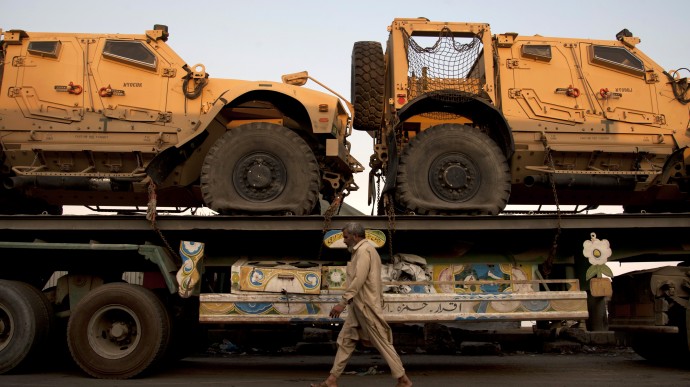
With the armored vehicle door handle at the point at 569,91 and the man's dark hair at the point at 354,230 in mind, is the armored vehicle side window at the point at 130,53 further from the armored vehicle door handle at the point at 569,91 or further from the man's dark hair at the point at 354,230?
the armored vehicle door handle at the point at 569,91

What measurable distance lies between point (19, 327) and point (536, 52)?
6654 mm

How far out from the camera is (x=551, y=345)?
12727 mm

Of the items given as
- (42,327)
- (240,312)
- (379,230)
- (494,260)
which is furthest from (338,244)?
(42,327)

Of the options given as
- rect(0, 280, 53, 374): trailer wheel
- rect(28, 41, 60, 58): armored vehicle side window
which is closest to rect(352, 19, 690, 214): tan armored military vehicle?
rect(28, 41, 60, 58): armored vehicle side window

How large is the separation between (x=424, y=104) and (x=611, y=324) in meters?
3.57

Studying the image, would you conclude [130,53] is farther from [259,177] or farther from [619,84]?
[619,84]

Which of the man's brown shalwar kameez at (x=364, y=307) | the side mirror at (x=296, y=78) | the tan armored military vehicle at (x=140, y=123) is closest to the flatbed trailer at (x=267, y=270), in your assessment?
the tan armored military vehicle at (x=140, y=123)

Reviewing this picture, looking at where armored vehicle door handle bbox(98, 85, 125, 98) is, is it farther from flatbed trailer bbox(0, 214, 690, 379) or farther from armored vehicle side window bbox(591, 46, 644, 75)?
armored vehicle side window bbox(591, 46, 644, 75)

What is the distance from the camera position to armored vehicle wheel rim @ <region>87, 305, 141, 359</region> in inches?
288

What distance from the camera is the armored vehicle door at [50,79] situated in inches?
330

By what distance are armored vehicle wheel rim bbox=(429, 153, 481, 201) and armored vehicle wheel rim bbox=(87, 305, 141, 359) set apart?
3.53m

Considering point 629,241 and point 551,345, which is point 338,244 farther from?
point 551,345

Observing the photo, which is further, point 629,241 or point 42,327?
point 629,241

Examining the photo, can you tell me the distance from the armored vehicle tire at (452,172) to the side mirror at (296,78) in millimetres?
1667
